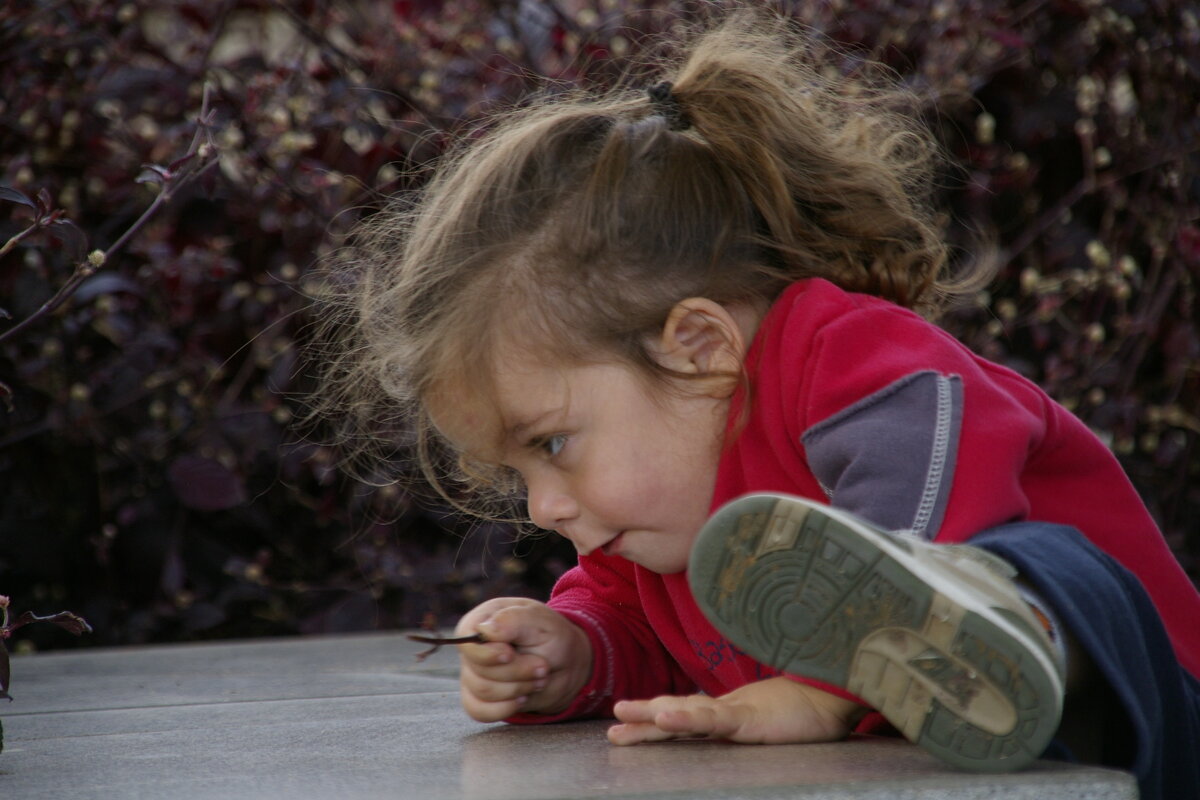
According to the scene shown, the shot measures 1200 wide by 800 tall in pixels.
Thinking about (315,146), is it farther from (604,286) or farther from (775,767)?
(775,767)

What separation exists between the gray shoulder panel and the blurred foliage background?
1.63 meters

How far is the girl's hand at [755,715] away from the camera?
141 centimetres

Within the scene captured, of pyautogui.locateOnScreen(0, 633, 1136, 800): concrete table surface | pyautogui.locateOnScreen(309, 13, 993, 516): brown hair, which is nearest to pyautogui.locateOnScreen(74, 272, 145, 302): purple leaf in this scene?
pyautogui.locateOnScreen(0, 633, 1136, 800): concrete table surface

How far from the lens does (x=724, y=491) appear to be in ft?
5.50

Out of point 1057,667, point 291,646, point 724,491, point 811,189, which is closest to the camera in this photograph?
point 1057,667

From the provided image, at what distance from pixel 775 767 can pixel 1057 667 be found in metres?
0.27

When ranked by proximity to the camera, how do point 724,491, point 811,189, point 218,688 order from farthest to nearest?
point 218,688 < point 811,189 < point 724,491

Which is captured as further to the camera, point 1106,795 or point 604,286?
point 604,286

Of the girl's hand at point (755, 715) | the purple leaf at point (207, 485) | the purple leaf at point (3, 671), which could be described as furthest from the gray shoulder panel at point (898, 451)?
the purple leaf at point (207, 485)

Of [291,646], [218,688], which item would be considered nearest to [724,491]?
[218,688]

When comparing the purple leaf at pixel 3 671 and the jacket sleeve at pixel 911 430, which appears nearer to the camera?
the jacket sleeve at pixel 911 430

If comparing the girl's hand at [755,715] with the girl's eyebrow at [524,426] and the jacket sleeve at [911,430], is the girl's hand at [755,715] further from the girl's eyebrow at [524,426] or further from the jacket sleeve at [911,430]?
the girl's eyebrow at [524,426]

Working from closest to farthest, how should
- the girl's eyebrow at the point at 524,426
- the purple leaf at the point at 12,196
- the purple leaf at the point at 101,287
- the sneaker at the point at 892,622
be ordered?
the sneaker at the point at 892,622, the girl's eyebrow at the point at 524,426, the purple leaf at the point at 12,196, the purple leaf at the point at 101,287

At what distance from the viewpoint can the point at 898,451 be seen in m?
1.40
